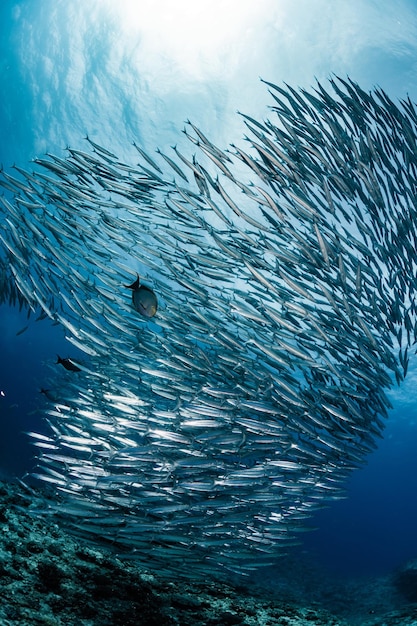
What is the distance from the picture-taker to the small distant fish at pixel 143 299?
11.5ft

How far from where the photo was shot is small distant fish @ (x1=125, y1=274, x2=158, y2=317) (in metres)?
3.52

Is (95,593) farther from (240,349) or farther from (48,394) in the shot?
(240,349)

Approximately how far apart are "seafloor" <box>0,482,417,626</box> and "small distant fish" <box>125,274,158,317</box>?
235cm

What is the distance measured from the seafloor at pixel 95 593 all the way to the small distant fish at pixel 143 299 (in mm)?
2347

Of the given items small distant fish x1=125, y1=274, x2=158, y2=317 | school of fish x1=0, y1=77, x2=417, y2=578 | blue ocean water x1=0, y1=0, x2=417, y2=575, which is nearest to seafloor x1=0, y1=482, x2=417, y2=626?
school of fish x1=0, y1=77, x2=417, y2=578

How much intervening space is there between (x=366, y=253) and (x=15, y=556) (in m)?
5.63

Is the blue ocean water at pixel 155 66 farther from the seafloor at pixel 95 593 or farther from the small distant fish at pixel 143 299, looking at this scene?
the small distant fish at pixel 143 299

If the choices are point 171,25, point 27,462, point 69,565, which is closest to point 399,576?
point 69,565

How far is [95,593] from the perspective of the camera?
3.31m

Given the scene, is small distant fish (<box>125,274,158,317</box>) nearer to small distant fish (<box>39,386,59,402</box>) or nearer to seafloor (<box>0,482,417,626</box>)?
seafloor (<box>0,482,417,626</box>)

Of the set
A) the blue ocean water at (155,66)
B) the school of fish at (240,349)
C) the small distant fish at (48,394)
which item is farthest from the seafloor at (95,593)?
the blue ocean water at (155,66)

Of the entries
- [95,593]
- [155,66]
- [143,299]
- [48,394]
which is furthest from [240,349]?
[155,66]

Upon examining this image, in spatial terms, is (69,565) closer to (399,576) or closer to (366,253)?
(366,253)

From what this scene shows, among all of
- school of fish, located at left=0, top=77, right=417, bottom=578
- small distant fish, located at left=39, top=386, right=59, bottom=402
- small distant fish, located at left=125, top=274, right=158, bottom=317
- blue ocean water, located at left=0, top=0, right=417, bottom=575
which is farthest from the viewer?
blue ocean water, located at left=0, top=0, right=417, bottom=575
